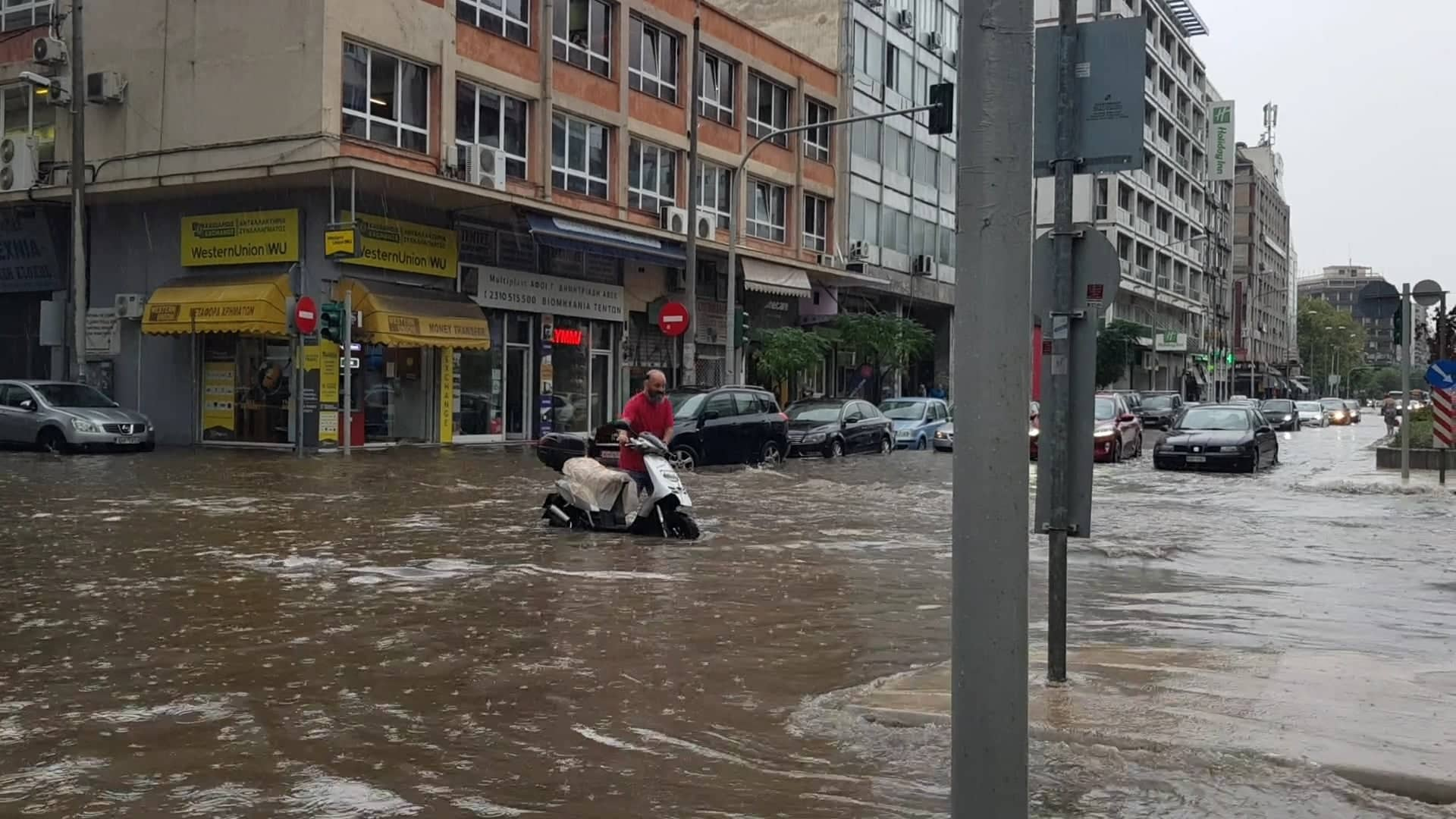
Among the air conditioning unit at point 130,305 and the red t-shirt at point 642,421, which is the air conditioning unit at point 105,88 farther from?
the red t-shirt at point 642,421

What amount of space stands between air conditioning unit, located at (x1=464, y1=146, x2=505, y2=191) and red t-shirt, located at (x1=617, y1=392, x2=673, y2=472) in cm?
1438

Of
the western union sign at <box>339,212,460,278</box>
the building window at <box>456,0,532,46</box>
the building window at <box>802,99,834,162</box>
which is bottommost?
the western union sign at <box>339,212,460,278</box>

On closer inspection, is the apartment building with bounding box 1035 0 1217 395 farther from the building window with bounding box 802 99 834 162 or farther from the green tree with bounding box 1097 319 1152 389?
the building window with bounding box 802 99 834 162

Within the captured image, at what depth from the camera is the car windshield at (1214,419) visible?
86.5 ft

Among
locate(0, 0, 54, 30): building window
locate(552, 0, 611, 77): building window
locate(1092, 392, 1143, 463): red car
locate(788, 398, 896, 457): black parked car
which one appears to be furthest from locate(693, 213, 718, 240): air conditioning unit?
locate(0, 0, 54, 30): building window

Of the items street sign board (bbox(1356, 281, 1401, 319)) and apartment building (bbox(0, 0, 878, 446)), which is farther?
apartment building (bbox(0, 0, 878, 446))

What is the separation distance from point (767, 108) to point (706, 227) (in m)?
7.80

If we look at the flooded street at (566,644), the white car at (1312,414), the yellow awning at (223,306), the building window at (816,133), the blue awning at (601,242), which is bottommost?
the flooded street at (566,644)

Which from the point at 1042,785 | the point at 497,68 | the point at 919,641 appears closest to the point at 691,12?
the point at 497,68

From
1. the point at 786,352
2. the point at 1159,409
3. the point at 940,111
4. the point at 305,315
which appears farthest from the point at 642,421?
the point at 1159,409

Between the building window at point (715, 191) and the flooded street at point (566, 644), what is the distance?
65.4ft

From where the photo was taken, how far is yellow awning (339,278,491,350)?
24453mm

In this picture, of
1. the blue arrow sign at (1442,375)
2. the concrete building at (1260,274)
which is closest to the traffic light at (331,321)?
the blue arrow sign at (1442,375)

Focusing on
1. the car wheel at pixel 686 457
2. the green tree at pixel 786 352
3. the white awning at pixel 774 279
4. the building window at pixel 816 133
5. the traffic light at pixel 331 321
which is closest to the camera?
the car wheel at pixel 686 457
